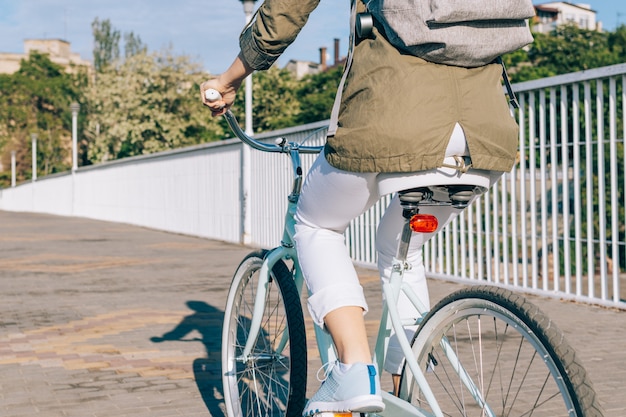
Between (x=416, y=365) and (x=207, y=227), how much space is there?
17.6 metres

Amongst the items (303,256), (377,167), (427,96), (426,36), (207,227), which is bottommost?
(207,227)

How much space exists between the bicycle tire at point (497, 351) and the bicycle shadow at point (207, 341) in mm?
1691

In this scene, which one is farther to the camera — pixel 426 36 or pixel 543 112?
pixel 543 112

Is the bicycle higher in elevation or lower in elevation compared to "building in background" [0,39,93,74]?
lower

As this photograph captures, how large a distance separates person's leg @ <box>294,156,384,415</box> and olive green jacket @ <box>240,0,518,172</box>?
0.11 meters

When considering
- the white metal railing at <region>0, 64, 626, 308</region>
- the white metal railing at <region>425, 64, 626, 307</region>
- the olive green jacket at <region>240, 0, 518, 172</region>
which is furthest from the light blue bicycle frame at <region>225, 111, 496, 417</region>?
the white metal railing at <region>425, 64, 626, 307</region>

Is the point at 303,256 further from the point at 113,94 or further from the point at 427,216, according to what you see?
the point at 113,94

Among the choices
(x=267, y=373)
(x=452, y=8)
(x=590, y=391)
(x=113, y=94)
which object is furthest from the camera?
(x=113, y=94)

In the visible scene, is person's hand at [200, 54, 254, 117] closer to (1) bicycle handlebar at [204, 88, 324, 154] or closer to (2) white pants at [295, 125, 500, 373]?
(1) bicycle handlebar at [204, 88, 324, 154]

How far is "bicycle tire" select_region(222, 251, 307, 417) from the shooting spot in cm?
300

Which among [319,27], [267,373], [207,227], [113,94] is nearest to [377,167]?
[319,27]

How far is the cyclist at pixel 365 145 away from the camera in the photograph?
224 centimetres

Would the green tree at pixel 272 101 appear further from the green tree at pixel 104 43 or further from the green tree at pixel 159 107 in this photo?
the green tree at pixel 104 43

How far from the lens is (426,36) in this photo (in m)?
2.22
